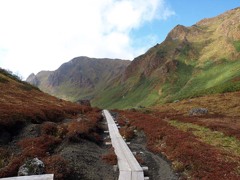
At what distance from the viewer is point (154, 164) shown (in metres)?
26.7

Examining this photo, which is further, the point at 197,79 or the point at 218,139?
the point at 197,79

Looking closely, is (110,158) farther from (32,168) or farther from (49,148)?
(32,168)

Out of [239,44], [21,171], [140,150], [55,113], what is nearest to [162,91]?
[239,44]

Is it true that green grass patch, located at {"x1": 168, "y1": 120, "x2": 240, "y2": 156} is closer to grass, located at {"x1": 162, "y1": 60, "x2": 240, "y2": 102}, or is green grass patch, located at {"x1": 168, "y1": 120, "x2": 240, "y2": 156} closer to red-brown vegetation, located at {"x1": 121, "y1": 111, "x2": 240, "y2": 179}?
red-brown vegetation, located at {"x1": 121, "y1": 111, "x2": 240, "y2": 179}

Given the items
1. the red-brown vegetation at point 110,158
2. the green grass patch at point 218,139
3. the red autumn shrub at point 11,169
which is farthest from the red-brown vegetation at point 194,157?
the red autumn shrub at point 11,169

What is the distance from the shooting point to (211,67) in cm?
17550

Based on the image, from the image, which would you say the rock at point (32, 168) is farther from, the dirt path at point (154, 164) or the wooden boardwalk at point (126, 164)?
the dirt path at point (154, 164)

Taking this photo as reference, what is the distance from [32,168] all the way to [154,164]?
36.9 feet

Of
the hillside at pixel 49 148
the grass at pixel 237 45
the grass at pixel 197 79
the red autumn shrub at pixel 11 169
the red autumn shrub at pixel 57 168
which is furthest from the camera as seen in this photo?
the grass at pixel 237 45

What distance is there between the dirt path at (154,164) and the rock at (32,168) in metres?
8.28

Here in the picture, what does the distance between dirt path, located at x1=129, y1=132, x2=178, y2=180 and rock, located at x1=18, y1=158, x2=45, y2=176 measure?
27.2ft

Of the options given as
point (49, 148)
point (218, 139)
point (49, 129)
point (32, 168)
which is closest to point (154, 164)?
point (49, 148)

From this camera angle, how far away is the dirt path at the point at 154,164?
76.6ft

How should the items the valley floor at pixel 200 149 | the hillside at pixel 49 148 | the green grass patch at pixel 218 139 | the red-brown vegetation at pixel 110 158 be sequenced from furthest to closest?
the green grass patch at pixel 218 139 < the red-brown vegetation at pixel 110 158 < the valley floor at pixel 200 149 < the hillside at pixel 49 148
